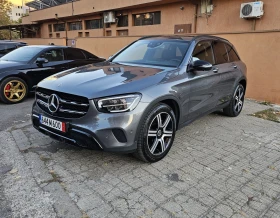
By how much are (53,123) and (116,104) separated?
861mm

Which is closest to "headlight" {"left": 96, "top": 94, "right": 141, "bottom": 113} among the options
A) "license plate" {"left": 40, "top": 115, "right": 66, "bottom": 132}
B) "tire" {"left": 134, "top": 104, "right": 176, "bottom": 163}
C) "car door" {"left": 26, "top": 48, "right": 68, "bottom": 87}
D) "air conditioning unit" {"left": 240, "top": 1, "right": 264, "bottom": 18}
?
"tire" {"left": 134, "top": 104, "right": 176, "bottom": 163}

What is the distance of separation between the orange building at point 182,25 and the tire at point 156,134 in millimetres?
4548

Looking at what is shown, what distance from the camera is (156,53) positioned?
4.06 m

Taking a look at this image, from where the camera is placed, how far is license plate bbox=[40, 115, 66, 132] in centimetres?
293

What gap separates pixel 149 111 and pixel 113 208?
1136 millimetres

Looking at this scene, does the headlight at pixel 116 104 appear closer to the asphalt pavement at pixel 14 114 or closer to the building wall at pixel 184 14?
the asphalt pavement at pixel 14 114

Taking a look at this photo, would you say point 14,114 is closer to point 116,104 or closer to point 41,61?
point 41,61

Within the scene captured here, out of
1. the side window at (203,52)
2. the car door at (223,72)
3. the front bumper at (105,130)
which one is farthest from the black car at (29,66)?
the car door at (223,72)

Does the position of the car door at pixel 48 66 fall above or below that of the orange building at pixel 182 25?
below

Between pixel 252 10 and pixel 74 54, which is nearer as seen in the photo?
pixel 74 54

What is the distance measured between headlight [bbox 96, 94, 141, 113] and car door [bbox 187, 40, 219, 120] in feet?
3.94

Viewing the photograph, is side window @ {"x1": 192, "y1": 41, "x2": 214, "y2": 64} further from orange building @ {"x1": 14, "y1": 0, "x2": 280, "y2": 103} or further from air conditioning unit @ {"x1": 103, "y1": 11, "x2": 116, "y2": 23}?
air conditioning unit @ {"x1": 103, "y1": 11, "x2": 116, "y2": 23}

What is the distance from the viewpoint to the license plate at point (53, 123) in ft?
9.63

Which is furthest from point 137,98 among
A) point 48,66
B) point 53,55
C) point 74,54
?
point 74,54
